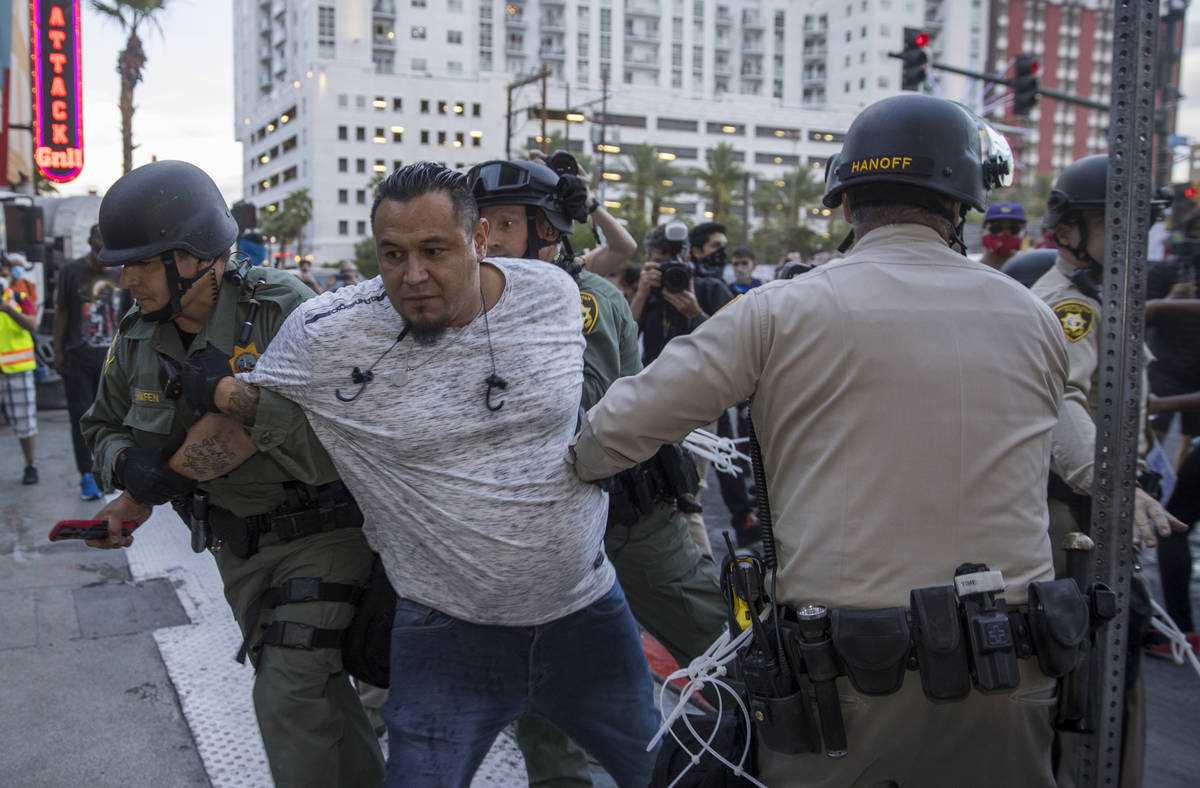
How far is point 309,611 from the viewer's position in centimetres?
255

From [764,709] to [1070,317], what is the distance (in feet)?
6.27

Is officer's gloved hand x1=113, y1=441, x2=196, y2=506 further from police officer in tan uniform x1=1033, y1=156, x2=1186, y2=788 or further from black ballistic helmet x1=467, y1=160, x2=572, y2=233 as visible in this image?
police officer in tan uniform x1=1033, y1=156, x2=1186, y2=788

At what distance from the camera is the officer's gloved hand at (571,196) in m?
3.61

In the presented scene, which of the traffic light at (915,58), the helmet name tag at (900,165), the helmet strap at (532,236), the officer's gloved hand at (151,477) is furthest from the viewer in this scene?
the traffic light at (915,58)

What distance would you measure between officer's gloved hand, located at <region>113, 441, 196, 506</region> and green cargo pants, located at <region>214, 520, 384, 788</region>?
315mm

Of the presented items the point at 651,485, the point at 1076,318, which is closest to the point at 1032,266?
the point at 1076,318

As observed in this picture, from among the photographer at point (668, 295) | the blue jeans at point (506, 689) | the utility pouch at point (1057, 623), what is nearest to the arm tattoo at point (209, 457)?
the blue jeans at point (506, 689)

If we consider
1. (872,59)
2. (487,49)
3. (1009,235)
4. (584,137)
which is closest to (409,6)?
(487,49)

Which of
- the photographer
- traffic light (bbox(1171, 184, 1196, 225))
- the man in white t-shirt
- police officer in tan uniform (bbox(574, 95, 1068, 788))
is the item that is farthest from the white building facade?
police officer in tan uniform (bbox(574, 95, 1068, 788))

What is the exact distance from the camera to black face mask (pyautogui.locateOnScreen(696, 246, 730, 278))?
682cm

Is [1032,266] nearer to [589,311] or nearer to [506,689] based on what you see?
[589,311]

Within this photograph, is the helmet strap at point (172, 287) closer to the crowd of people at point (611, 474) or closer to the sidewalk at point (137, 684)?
the crowd of people at point (611, 474)

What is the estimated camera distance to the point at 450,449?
219cm

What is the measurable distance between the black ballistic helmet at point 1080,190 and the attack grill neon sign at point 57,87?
69.0 ft
